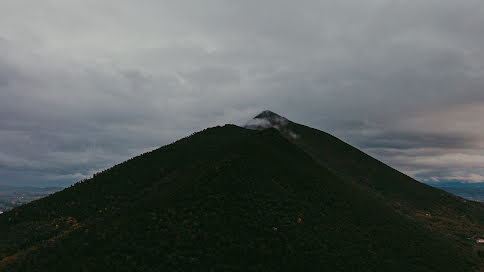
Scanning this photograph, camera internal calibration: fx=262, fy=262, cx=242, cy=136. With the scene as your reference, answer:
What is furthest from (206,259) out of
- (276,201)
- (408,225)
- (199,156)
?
(199,156)

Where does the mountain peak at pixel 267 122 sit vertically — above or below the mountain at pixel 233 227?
above

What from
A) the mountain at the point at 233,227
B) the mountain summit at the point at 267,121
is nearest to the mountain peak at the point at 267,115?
the mountain summit at the point at 267,121

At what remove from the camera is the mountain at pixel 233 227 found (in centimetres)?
3409

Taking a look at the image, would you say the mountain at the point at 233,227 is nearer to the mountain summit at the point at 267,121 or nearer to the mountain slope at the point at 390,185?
the mountain slope at the point at 390,185

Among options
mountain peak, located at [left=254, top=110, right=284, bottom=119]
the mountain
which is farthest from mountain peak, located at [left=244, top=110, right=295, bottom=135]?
the mountain

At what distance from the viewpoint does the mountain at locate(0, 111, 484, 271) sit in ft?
112

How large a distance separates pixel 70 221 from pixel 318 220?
57.5 metres

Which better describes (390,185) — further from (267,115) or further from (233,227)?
(233,227)

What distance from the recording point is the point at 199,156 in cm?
8888

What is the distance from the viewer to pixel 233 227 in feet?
127

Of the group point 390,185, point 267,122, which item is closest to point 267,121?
point 267,122

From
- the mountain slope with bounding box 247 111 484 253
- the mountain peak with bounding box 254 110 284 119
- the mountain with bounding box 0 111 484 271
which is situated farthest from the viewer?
the mountain peak with bounding box 254 110 284 119

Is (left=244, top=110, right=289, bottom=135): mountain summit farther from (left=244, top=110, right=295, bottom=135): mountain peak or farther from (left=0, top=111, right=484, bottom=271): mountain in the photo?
(left=0, top=111, right=484, bottom=271): mountain

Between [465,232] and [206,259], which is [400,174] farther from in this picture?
[206,259]
